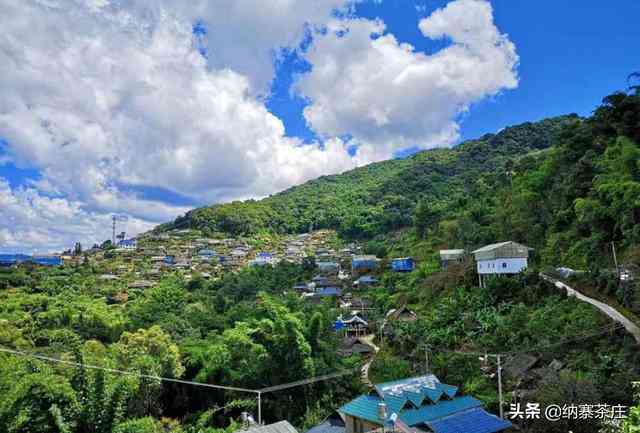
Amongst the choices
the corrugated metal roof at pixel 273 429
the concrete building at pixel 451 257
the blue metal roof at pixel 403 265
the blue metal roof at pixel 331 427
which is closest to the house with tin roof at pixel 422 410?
the blue metal roof at pixel 331 427

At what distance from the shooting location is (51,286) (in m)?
47.4

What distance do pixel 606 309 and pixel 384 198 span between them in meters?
69.2

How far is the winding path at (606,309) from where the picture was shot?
54.3 feet

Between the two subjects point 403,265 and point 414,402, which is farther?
point 403,265

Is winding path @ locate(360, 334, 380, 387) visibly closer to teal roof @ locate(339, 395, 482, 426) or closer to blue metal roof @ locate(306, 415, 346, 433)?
blue metal roof @ locate(306, 415, 346, 433)

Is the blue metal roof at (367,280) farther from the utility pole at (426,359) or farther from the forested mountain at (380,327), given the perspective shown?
the utility pole at (426,359)

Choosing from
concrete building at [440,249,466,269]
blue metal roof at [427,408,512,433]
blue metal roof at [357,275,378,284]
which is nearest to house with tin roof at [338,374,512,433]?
blue metal roof at [427,408,512,433]

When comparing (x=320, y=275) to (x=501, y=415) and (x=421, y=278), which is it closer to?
(x=421, y=278)

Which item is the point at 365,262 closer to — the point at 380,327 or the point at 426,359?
the point at 380,327

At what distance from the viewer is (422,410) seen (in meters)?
13.3

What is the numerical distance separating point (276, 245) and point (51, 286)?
137 feet

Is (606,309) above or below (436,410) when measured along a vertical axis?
above

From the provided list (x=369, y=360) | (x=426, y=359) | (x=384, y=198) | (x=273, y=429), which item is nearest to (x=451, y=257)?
(x=369, y=360)

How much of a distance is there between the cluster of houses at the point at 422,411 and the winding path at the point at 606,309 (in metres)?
6.97
